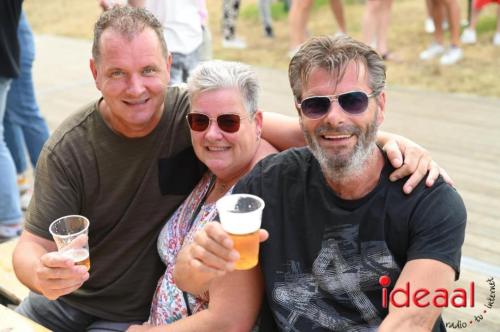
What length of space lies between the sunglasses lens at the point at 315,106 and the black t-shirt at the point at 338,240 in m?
0.20

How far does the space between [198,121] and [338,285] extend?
79cm

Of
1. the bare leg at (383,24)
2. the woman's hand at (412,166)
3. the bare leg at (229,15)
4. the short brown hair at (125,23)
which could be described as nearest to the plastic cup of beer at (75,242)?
the short brown hair at (125,23)

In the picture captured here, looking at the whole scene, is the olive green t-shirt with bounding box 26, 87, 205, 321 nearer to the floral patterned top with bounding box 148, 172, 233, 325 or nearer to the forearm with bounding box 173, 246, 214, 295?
the floral patterned top with bounding box 148, 172, 233, 325

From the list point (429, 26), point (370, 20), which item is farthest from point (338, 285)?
point (429, 26)

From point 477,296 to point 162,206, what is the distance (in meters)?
1.74

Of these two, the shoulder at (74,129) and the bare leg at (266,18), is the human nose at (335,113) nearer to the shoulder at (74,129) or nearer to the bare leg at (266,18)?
the shoulder at (74,129)

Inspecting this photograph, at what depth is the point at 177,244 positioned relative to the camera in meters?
2.33

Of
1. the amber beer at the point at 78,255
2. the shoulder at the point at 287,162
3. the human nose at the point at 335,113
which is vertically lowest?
the amber beer at the point at 78,255

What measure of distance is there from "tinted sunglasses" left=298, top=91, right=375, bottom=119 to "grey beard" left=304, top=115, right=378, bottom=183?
0.05 metres

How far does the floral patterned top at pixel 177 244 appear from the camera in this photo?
2229mm

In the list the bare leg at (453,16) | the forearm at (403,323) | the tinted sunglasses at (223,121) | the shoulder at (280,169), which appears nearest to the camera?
the forearm at (403,323)

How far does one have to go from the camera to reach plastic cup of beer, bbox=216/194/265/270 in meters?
1.63

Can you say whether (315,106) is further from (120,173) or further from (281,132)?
(120,173)

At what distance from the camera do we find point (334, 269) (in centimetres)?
193
